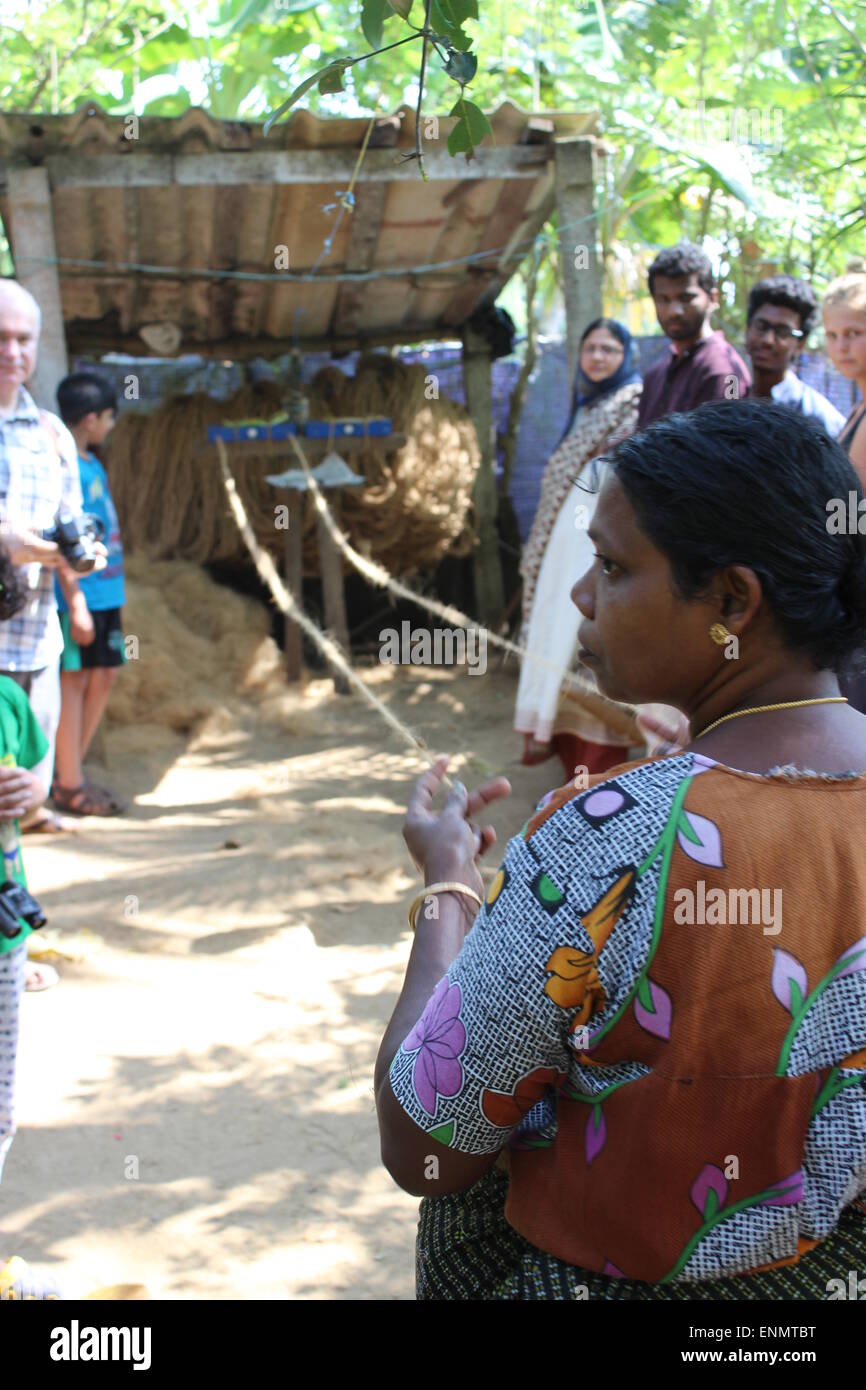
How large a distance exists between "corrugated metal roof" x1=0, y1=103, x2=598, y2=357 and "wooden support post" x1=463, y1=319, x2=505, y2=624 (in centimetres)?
36

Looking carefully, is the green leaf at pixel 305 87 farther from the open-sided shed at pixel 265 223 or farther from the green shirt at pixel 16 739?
the open-sided shed at pixel 265 223

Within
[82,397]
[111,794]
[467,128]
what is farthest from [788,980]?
[111,794]

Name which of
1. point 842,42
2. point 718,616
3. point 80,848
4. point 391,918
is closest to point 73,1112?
point 391,918

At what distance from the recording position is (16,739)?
2.48m

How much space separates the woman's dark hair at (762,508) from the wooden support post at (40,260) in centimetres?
457

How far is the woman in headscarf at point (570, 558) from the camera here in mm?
4668

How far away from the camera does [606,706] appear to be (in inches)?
182

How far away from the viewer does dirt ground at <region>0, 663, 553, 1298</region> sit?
7.78 ft

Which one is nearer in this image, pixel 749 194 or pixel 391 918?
pixel 391 918

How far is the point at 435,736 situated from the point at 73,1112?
3.99m

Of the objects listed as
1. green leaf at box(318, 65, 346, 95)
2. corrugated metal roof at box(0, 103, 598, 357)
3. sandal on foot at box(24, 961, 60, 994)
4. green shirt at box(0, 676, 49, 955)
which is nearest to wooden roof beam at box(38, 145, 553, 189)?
corrugated metal roof at box(0, 103, 598, 357)

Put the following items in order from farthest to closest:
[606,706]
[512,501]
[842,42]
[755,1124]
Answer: [512,501] < [842,42] < [606,706] < [755,1124]

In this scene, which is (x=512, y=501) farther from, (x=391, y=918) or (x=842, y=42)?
(x=391, y=918)

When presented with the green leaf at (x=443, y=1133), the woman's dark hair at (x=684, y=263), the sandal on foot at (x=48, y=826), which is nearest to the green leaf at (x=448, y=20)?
the green leaf at (x=443, y=1133)
